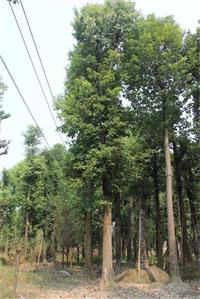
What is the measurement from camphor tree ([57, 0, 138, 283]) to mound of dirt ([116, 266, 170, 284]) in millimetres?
1422

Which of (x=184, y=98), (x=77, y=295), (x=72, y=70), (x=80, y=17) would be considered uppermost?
(x=80, y=17)

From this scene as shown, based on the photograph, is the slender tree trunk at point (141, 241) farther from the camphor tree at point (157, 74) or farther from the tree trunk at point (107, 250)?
the camphor tree at point (157, 74)

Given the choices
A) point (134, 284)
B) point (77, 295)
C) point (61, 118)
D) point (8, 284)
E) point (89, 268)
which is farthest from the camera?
point (89, 268)

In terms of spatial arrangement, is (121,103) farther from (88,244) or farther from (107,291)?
(107,291)

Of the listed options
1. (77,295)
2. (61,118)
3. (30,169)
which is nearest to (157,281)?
(77,295)

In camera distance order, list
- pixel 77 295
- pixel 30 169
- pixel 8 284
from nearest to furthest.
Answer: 1. pixel 77 295
2. pixel 8 284
3. pixel 30 169

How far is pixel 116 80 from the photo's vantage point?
2203 cm

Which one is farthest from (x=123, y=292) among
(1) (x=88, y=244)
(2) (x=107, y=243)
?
(1) (x=88, y=244)

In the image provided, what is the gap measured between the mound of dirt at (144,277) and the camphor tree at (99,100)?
4.67 ft

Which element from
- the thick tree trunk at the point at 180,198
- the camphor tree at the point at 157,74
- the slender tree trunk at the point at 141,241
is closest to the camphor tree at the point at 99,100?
the camphor tree at the point at 157,74

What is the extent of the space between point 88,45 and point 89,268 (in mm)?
12825

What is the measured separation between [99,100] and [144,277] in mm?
8916

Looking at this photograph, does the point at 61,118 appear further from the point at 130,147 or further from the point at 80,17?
the point at 80,17

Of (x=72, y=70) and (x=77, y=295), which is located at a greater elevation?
(x=72, y=70)
